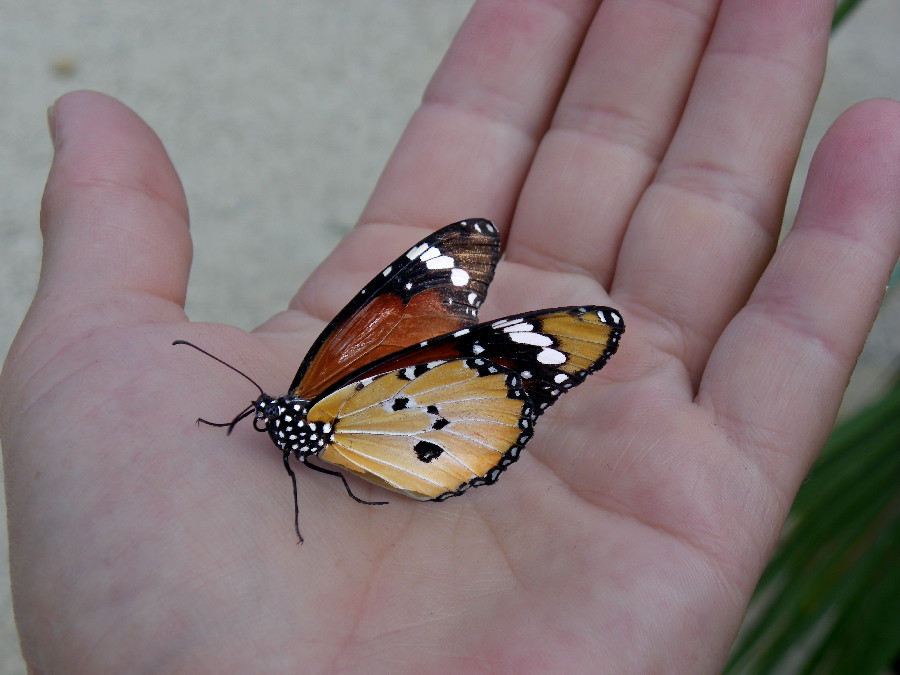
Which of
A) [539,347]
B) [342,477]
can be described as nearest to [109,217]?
[342,477]

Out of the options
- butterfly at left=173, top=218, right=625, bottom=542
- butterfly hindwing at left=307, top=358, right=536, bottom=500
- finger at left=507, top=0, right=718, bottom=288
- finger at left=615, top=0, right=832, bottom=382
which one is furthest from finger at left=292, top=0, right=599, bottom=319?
butterfly hindwing at left=307, top=358, right=536, bottom=500

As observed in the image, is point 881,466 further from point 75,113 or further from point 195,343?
point 75,113

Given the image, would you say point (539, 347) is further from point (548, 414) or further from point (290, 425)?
point (290, 425)

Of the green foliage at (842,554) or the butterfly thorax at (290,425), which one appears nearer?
the butterfly thorax at (290,425)

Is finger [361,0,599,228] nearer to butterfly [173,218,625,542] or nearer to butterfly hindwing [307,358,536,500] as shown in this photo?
butterfly [173,218,625,542]

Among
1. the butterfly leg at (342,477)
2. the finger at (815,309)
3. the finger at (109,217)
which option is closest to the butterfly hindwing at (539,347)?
the butterfly leg at (342,477)

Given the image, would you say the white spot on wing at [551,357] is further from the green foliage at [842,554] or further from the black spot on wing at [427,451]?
the green foliage at [842,554]
